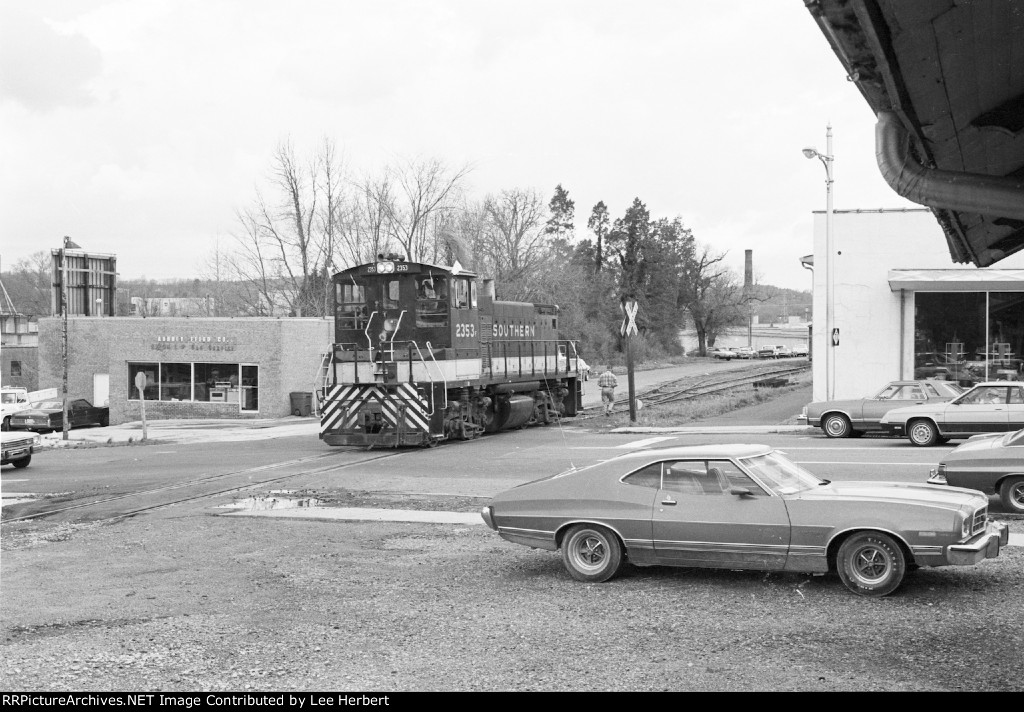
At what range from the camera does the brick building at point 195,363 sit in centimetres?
4303

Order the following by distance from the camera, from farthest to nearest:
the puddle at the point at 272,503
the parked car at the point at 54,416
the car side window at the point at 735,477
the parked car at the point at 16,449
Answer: the parked car at the point at 54,416 < the parked car at the point at 16,449 < the puddle at the point at 272,503 < the car side window at the point at 735,477

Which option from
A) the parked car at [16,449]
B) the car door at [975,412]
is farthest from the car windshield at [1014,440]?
the parked car at [16,449]

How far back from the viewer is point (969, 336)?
100ft

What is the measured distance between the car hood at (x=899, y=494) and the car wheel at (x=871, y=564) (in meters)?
0.38

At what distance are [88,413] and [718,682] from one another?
135 ft

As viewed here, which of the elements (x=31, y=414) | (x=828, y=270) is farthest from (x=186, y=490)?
(x=31, y=414)

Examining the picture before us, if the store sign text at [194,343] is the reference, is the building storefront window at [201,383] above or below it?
below

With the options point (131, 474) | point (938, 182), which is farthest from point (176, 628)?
Result: point (131, 474)

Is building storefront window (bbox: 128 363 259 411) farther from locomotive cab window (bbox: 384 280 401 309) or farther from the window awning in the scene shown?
the window awning

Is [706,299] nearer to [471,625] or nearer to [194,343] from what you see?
[194,343]

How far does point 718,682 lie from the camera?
22.6ft

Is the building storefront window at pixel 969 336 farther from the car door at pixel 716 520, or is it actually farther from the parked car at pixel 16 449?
the parked car at pixel 16 449
